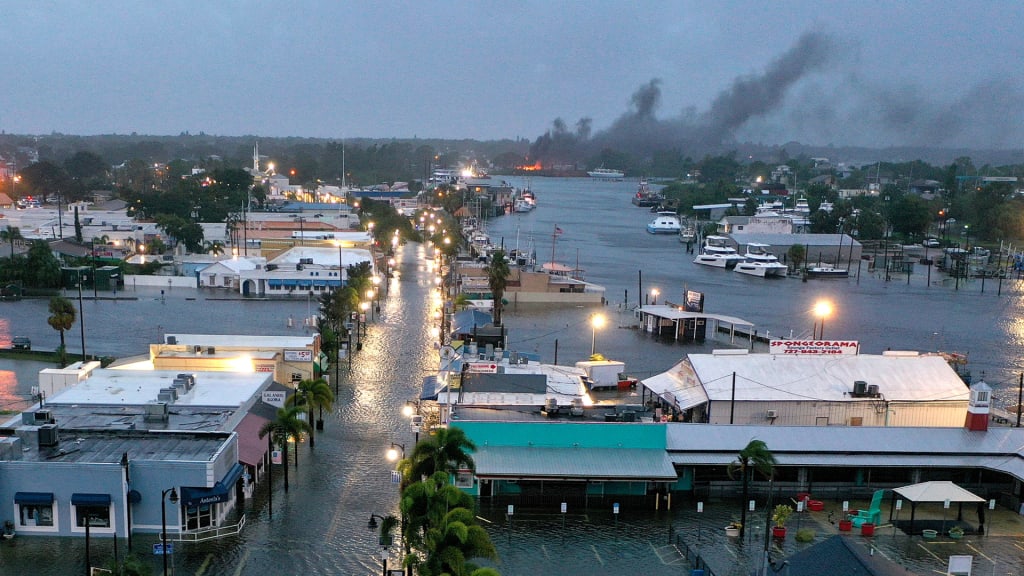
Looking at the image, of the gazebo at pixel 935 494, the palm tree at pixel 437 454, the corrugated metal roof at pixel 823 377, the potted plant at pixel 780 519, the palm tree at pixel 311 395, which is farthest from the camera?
the corrugated metal roof at pixel 823 377

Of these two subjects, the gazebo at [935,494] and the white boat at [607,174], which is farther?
the white boat at [607,174]

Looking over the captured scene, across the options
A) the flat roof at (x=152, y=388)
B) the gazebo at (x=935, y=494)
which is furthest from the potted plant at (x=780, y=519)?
the flat roof at (x=152, y=388)

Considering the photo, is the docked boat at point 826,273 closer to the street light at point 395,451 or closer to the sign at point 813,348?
the sign at point 813,348

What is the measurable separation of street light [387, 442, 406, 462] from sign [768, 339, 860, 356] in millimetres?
7341

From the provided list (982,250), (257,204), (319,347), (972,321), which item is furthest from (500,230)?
(319,347)

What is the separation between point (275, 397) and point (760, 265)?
33524 mm

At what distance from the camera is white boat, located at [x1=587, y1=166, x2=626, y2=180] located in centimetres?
18412

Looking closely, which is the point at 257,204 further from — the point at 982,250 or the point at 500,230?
the point at 982,250

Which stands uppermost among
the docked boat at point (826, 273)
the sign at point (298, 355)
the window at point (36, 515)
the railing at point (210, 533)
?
the sign at point (298, 355)

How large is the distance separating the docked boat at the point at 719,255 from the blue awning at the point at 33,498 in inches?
1579

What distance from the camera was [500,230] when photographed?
228 ft

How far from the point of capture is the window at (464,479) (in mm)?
13234

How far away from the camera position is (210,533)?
11664mm

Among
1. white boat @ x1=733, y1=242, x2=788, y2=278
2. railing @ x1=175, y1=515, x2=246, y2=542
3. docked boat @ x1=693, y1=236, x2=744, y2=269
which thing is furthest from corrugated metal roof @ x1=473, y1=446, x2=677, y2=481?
docked boat @ x1=693, y1=236, x2=744, y2=269
